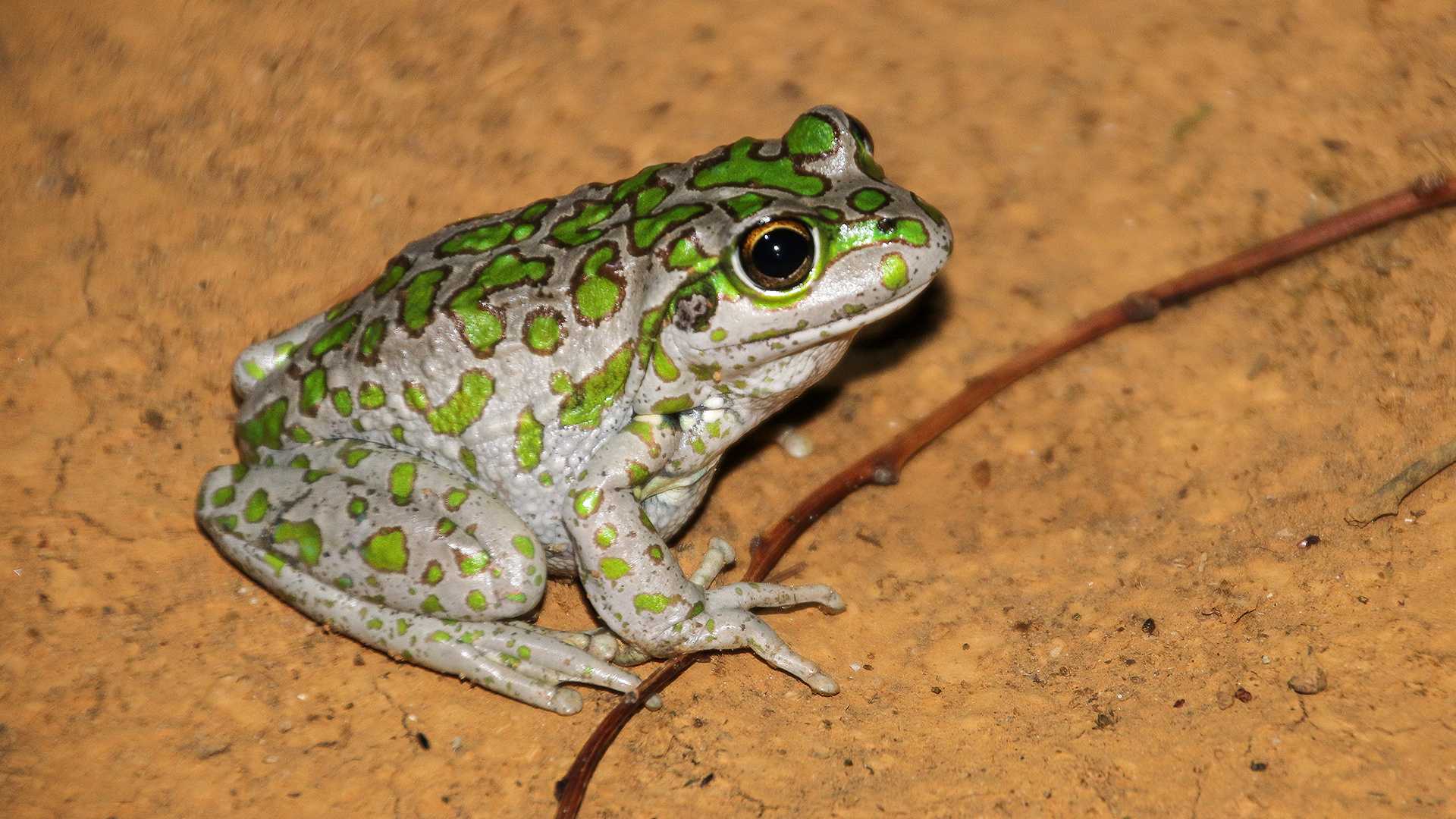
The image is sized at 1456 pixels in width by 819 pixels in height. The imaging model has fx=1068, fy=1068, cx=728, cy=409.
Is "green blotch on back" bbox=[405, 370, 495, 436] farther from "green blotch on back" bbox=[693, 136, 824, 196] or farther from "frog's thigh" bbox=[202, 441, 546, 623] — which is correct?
"green blotch on back" bbox=[693, 136, 824, 196]

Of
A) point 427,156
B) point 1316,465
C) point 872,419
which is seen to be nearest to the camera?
point 1316,465

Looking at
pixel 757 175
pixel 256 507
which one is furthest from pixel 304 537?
pixel 757 175

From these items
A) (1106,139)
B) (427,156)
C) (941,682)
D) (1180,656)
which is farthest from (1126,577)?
(427,156)

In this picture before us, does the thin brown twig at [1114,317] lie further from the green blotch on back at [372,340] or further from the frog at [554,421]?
the green blotch on back at [372,340]

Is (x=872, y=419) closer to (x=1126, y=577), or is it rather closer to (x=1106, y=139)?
(x=1126, y=577)

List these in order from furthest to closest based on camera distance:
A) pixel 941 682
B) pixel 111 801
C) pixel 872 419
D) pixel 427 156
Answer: pixel 427 156
pixel 872 419
pixel 941 682
pixel 111 801

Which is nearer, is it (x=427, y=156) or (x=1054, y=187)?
(x=1054, y=187)

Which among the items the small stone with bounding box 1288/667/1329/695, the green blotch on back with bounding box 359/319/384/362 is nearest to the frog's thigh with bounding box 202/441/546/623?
the green blotch on back with bounding box 359/319/384/362
